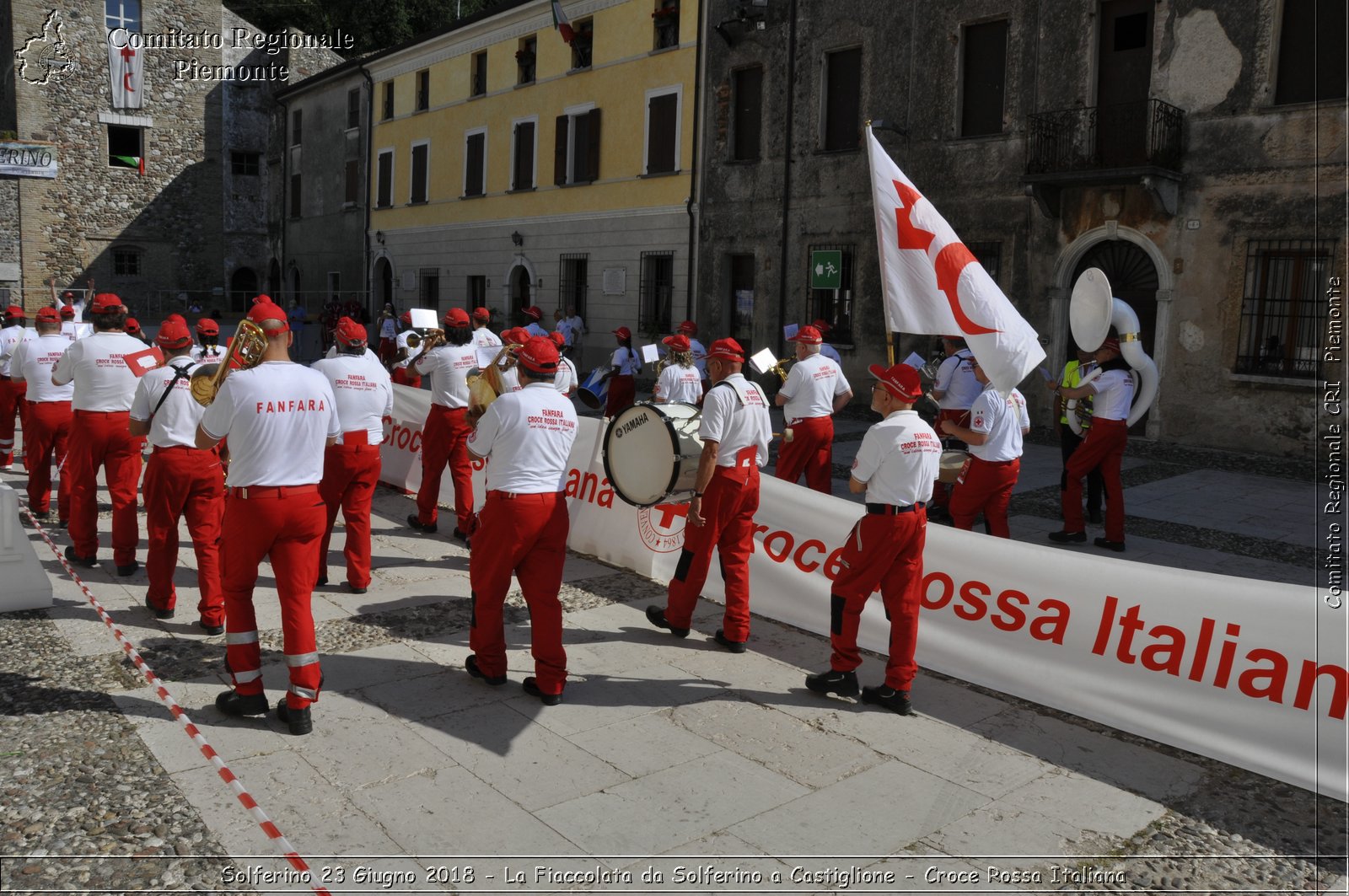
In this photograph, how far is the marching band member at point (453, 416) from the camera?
30.8 feet

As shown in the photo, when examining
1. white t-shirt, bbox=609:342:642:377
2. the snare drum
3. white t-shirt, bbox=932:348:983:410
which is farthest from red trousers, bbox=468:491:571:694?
white t-shirt, bbox=609:342:642:377

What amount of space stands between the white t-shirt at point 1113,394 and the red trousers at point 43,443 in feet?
30.3

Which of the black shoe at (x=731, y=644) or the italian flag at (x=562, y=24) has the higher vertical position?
the italian flag at (x=562, y=24)

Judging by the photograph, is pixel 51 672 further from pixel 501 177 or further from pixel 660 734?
pixel 501 177

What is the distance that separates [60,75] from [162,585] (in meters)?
41.8

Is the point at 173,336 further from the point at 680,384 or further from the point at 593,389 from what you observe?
the point at 593,389

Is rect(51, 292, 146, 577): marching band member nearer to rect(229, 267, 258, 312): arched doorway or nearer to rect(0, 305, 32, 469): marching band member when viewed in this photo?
rect(0, 305, 32, 469): marching band member

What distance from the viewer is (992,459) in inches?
317

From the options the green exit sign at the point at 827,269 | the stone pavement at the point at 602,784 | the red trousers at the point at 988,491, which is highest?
the green exit sign at the point at 827,269

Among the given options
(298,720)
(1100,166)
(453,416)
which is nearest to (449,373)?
(453,416)

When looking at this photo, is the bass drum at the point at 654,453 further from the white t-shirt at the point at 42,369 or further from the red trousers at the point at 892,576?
the white t-shirt at the point at 42,369

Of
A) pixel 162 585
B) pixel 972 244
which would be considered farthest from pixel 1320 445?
pixel 162 585

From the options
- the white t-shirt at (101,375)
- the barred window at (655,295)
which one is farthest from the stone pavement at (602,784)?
the barred window at (655,295)

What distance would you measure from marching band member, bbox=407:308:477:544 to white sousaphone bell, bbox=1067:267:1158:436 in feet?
18.2
